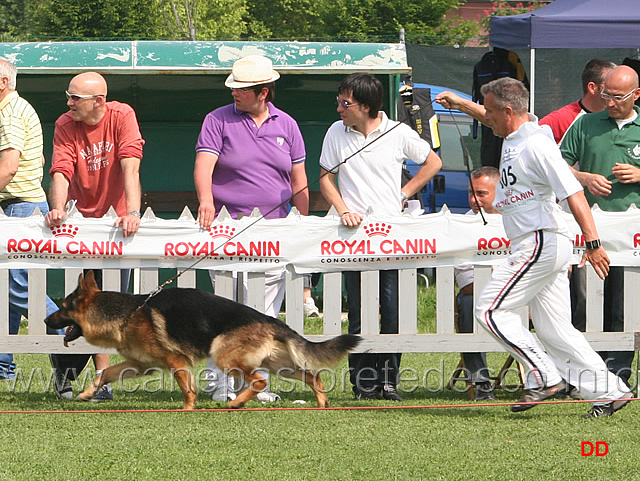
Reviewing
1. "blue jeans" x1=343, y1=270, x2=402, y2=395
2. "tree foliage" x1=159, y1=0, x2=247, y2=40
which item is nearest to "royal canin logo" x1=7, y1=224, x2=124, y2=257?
→ "blue jeans" x1=343, y1=270, x2=402, y2=395

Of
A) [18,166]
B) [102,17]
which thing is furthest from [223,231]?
[102,17]

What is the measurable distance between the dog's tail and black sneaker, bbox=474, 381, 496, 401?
1.02 meters

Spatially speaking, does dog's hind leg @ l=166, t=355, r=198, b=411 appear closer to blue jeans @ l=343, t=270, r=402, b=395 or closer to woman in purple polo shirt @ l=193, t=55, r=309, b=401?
woman in purple polo shirt @ l=193, t=55, r=309, b=401

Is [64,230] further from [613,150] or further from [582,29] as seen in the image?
[582,29]

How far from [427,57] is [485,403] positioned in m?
9.01

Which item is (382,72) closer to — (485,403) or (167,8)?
(485,403)

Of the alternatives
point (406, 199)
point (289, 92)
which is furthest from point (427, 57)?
point (406, 199)

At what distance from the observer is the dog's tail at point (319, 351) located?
19.7 feet

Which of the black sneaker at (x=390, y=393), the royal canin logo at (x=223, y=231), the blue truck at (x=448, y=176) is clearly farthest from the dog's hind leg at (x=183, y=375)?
the blue truck at (x=448, y=176)

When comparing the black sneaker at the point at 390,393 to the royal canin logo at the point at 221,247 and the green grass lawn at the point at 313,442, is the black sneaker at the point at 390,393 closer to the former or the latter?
the green grass lawn at the point at 313,442

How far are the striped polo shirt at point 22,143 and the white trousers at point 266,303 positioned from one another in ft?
4.36

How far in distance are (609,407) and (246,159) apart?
270 cm

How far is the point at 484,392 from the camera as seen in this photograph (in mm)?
6574

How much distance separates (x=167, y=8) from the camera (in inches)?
909
